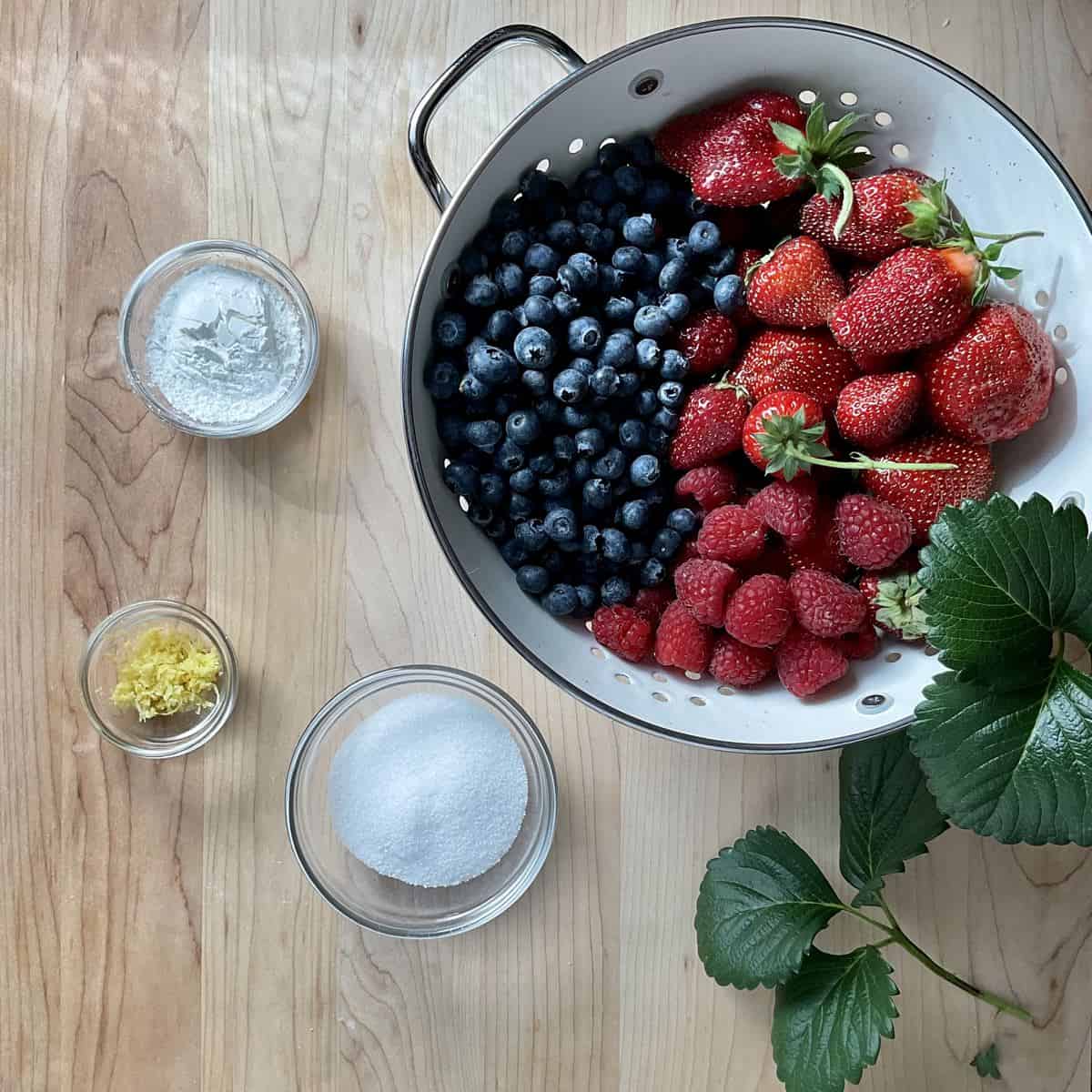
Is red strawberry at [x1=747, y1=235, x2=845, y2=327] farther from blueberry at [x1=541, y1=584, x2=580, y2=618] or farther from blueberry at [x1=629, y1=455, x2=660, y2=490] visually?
blueberry at [x1=541, y1=584, x2=580, y2=618]

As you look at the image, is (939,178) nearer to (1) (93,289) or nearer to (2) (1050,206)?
(2) (1050,206)

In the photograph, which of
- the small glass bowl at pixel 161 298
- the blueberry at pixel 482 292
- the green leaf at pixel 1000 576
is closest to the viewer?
the green leaf at pixel 1000 576

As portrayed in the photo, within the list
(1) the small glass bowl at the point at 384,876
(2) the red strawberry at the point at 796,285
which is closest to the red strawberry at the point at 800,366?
(2) the red strawberry at the point at 796,285

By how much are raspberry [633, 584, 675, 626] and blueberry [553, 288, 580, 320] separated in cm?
23

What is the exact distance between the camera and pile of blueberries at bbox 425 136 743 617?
2.74 feet

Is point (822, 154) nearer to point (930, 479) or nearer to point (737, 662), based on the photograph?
point (930, 479)

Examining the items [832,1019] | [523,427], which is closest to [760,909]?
[832,1019]

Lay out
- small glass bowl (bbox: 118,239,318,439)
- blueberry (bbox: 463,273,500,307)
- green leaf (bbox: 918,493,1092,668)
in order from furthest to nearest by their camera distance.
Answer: small glass bowl (bbox: 118,239,318,439), blueberry (bbox: 463,273,500,307), green leaf (bbox: 918,493,1092,668)

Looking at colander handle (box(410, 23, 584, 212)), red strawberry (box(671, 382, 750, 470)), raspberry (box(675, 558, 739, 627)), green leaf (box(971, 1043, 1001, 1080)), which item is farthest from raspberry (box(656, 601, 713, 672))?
green leaf (box(971, 1043, 1001, 1080))

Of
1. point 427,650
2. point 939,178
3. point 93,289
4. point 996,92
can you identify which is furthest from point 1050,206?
point 93,289

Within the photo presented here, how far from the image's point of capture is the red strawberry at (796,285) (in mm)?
826

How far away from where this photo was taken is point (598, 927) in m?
0.98

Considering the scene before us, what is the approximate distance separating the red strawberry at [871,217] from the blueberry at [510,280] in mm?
222

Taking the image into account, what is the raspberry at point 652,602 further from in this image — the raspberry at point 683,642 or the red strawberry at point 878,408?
the red strawberry at point 878,408
